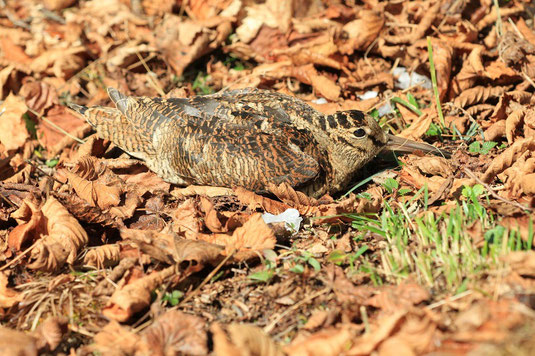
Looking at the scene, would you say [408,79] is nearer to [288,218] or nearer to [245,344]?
[288,218]

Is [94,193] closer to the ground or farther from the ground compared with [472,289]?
closer to the ground

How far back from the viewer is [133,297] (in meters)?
3.05

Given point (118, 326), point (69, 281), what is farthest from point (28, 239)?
point (118, 326)

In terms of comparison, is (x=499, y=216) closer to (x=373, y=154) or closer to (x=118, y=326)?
(x=373, y=154)

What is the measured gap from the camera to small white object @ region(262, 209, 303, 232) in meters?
3.79

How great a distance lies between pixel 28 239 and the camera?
146 inches

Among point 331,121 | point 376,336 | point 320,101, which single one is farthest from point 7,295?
point 320,101

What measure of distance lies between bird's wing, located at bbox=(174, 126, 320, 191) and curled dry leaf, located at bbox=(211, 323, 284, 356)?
1.68m

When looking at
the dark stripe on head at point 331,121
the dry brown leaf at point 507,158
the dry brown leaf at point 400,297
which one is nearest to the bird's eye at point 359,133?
the dark stripe on head at point 331,121

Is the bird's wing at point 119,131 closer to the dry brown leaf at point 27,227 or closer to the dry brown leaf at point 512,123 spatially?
the dry brown leaf at point 27,227

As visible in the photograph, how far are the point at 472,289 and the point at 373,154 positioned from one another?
6.27 feet

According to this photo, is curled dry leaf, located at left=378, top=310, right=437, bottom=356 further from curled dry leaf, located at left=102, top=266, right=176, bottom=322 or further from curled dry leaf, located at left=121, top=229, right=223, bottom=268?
curled dry leaf, located at left=102, top=266, right=176, bottom=322

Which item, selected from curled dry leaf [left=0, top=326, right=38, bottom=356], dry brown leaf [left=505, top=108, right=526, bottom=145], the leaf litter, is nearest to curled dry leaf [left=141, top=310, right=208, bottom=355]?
the leaf litter

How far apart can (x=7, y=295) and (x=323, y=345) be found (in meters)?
1.94
